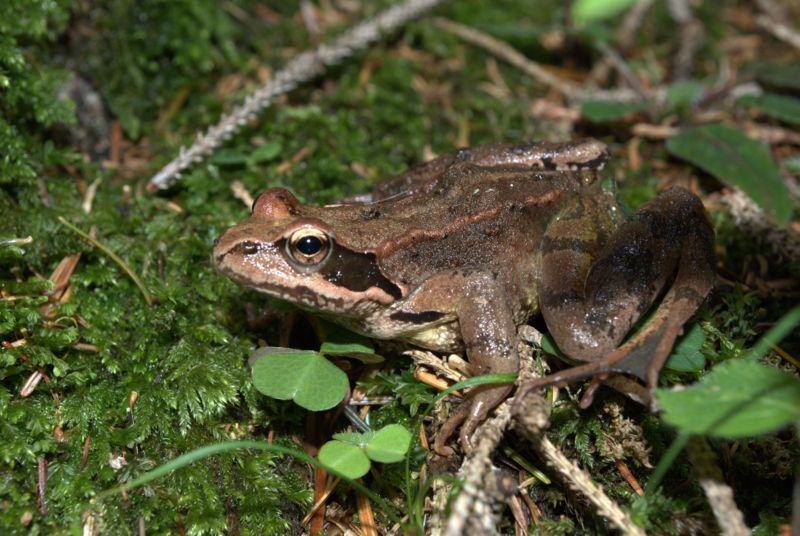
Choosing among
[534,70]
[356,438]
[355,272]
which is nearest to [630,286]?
[355,272]

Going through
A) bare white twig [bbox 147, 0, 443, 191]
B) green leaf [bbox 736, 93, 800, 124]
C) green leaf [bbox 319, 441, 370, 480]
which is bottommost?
green leaf [bbox 319, 441, 370, 480]

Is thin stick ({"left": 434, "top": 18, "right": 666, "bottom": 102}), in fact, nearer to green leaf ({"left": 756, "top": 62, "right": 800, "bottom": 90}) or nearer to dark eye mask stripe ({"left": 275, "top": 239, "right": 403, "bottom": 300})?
green leaf ({"left": 756, "top": 62, "right": 800, "bottom": 90})

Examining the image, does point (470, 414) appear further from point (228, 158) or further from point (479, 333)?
point (228, 158)

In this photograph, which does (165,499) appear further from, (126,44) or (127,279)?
(126,44)

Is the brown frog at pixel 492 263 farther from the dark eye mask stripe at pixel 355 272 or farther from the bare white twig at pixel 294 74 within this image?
the bare white twig at pixel 294 74

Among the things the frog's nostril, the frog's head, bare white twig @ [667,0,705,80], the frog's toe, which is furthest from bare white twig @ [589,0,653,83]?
the frog's nostril
